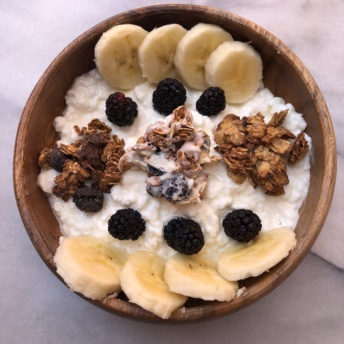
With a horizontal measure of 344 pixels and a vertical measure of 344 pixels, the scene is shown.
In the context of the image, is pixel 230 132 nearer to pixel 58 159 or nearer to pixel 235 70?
pixel 235 70

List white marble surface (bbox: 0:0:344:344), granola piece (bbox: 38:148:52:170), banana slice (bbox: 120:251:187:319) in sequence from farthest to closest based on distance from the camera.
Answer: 1. white marble surface (bbox: 0:0:344:344)
2. granola piece (bbox: 38:148:52:170)
3. banana slice (bbox: 120:251:187:319)

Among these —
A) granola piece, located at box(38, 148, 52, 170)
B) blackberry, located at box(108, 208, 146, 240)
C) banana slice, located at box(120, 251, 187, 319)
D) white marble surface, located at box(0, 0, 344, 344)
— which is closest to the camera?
banana slice, located at box(120, 251, 187, 319)

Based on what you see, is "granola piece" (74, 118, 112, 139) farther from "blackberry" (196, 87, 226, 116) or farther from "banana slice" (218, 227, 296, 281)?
"banana slice" (218, 227, 296, 281)

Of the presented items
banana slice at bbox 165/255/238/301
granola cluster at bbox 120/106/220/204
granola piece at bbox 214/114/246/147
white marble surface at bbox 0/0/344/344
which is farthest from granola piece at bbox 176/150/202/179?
white marble surface at bbox 0/0/344/344

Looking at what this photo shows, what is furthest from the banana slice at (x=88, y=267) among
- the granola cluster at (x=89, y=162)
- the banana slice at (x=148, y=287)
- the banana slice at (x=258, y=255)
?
the banana slice at (x=258, y=255)

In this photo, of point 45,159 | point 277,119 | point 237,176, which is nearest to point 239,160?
Answer: point 237,176

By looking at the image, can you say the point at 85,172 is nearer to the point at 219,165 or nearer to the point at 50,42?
the point at 219,165
